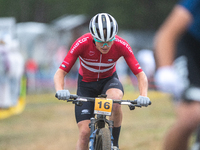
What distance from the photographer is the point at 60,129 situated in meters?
11.7

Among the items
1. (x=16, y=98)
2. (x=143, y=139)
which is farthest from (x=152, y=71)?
(x=143, y=139)

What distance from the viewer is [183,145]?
3527 millimetres

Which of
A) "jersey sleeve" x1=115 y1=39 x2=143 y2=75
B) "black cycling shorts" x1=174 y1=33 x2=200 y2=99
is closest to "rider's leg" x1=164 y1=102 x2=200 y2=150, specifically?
"black cycling shorts" x1=174 y1=33 x2=200 y2=99

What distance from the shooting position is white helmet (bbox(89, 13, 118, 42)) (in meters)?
5.45

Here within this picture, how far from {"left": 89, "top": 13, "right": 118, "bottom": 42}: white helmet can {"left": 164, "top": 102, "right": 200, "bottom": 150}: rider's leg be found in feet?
6.99

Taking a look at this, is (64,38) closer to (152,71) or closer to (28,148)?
(152,71)

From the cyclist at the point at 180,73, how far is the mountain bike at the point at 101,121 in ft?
5.15

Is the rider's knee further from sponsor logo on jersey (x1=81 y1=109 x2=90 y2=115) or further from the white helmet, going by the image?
the white helmet

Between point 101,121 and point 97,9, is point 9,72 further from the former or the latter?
point 97,9

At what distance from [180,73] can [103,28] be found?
2.05 m

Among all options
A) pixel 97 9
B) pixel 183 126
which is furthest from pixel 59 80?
pixel 97 9

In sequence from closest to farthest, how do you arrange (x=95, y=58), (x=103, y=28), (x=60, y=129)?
(x=103, y=28) → (x=95, y=58) → (x=60, y=129)

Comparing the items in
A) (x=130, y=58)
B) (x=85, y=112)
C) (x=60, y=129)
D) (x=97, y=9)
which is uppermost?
(x=97, y=9)

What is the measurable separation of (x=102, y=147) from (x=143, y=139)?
16.0 feet
